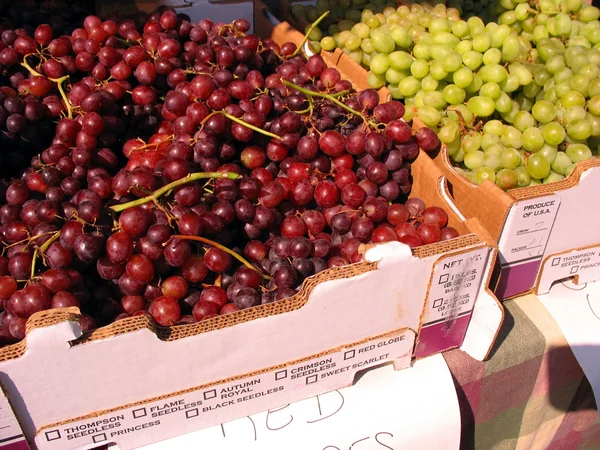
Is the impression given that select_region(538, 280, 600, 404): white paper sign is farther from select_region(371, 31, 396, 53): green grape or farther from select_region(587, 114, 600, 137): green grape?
select_region(371, 31, 396, 53): green grape

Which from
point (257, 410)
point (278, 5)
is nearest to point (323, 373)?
point (257, 410)

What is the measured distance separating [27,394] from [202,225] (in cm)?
39

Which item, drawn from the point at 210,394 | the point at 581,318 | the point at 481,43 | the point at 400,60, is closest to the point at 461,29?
the point at 481,43

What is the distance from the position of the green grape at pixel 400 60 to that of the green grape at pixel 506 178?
43 cm

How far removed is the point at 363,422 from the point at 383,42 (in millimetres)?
1060

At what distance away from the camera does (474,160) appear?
1251 millimetres

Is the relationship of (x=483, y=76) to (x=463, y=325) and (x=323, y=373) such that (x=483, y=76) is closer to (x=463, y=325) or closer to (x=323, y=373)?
(x=463, y=325)

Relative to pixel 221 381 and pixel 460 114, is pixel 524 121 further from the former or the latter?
pixel 221 381

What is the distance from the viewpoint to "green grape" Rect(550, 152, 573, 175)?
3.96 ft

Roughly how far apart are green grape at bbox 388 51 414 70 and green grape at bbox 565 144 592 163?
496 millimetres

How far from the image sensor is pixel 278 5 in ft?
6.70

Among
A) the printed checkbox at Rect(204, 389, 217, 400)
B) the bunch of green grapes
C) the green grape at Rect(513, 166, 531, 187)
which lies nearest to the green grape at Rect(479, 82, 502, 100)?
the bunch of green grapes

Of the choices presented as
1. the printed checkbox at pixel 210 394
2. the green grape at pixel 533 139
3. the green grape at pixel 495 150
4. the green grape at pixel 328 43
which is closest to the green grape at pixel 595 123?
the green grape at pixel 533 139

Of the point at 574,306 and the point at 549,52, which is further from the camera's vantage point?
the point at 549,52
